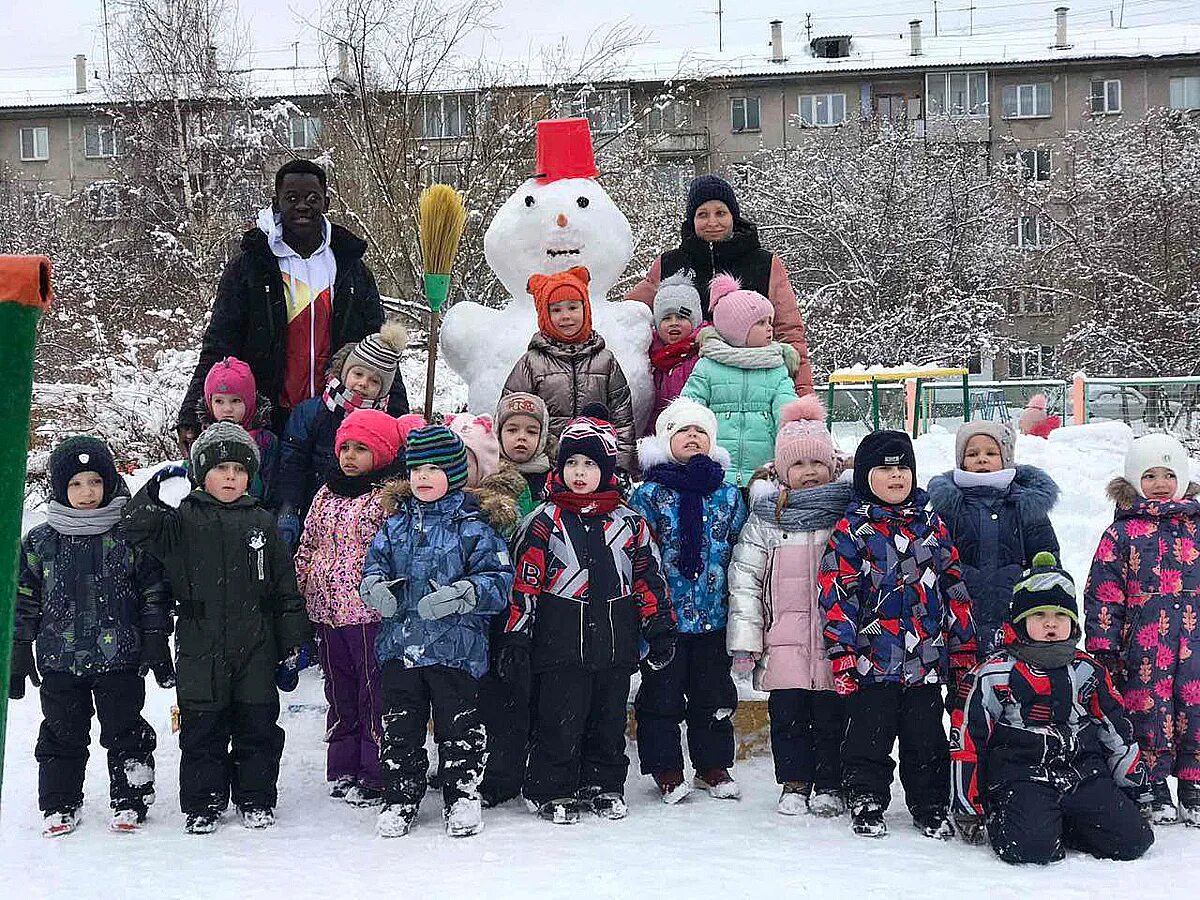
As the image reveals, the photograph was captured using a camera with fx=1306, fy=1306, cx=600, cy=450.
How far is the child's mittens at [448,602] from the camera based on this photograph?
4305 mm

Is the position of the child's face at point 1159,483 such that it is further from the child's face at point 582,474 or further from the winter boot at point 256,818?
the winter boot at point 256,818

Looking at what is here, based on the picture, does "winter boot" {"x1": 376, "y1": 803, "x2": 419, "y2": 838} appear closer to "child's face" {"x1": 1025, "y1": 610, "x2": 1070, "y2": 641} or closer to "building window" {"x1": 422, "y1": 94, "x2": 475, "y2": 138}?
"child's face" {"x1": 1025, "y1": 610, "x2": 1070, "y2": 641}

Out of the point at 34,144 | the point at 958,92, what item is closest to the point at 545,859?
the point at 958,92

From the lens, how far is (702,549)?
4777mm

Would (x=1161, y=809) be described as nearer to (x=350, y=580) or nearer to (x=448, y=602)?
(x=448, y=602)

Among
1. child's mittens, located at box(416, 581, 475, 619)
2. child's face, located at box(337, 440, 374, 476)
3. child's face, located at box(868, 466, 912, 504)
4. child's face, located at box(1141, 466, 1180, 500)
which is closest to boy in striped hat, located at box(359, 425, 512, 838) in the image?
child's mittens, located at box(416, 581, 475, 619)

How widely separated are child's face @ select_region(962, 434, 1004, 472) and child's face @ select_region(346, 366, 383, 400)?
7.56ft

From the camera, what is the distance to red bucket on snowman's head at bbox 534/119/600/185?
252 inches

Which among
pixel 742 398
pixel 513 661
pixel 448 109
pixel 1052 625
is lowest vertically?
pixel 513 661

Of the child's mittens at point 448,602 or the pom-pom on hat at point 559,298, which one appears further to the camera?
the pom-pom on hat at point 559,298

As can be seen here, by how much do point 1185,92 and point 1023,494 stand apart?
35.2m

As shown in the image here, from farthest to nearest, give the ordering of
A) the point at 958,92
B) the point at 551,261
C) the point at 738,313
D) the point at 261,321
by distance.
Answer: the point at 958,92 → the point at 551,261 → the point at 261,321 → the point at 738,313

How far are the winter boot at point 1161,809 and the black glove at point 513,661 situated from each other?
2222mm

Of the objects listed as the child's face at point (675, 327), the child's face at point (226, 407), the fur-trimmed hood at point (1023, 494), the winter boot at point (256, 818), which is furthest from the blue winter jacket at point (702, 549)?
the child's face at point (226, 407)
